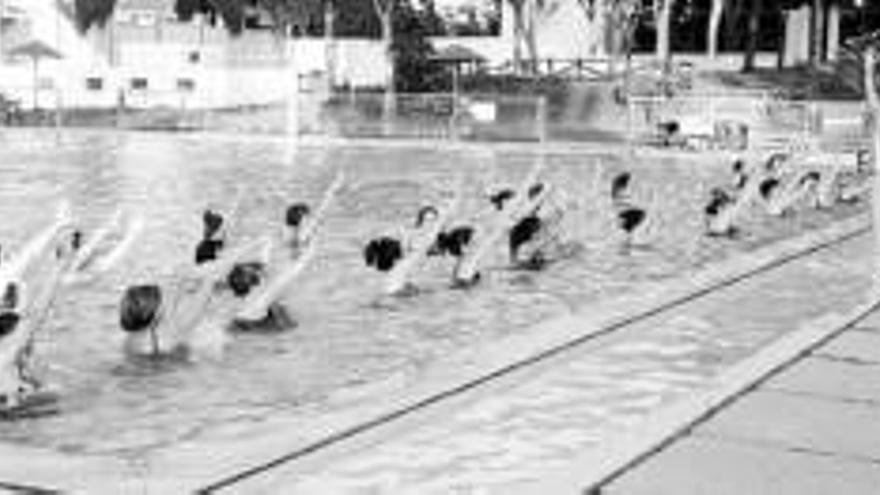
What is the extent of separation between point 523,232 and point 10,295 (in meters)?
6.83

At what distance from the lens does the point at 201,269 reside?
12.2m

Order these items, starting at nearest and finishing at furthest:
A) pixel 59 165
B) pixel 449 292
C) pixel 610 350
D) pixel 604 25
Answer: pixel 610 350 < pixel 449 292 < pixel 59 165 < pixel 604 25

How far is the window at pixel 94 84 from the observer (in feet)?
190

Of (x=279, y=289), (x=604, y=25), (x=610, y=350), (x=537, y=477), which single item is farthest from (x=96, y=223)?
(x=604, y=25)

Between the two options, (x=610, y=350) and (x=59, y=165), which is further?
(x=59, y=165)

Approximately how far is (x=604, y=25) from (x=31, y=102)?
27540mm

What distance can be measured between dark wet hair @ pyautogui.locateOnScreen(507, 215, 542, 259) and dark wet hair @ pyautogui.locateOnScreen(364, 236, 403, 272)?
1.64 m

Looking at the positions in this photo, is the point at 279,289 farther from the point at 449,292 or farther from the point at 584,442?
the point at 584,442

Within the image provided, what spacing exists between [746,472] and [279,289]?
5812 millimetres

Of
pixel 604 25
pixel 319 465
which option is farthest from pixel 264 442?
pixel 604 25

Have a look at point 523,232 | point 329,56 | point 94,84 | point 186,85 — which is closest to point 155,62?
point 94,84

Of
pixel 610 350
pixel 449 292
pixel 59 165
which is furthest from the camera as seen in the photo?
pixel 59 165

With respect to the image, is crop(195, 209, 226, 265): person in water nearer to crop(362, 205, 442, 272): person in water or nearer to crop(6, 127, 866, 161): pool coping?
crop(362, 205, 442, 272): person in water

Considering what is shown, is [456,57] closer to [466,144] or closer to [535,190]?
[466,144]
